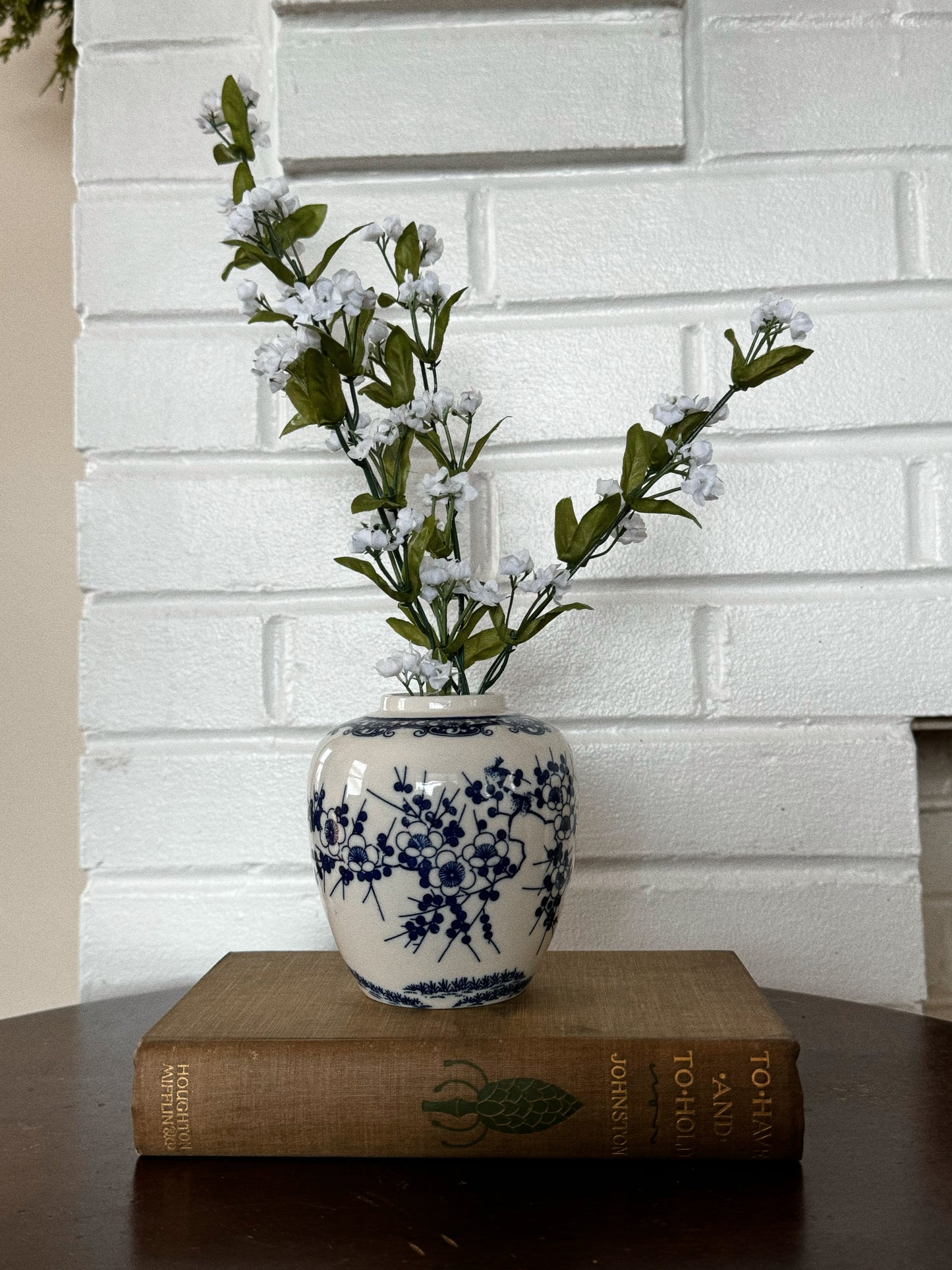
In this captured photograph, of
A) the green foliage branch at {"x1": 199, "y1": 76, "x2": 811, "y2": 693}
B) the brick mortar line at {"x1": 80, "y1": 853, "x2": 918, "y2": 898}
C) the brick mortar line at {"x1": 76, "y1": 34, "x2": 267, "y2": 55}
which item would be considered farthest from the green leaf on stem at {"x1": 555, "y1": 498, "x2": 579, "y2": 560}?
the brick mortar line at {"x1": 76, "y1": 34, "x2": 267, "y2": 55}

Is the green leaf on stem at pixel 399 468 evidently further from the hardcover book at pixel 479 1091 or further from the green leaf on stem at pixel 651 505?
the hardcover book at pixel 479 1091

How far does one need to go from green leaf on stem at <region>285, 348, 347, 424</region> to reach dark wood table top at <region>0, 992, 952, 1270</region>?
0.46 metres

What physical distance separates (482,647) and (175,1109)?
355mm

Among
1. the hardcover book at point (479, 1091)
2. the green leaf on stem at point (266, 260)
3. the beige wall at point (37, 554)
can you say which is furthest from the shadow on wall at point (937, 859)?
the beige wall at point (37, 554)

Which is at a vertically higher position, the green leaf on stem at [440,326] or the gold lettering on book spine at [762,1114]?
the green leaf on stem at [440,326]

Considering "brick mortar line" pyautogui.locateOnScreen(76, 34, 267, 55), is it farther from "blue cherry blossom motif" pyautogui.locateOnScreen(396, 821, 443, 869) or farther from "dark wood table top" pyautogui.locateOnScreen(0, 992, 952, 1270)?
"dark wood table top" pyautogui.locateOnScreen(0, 992, 952, 1270)

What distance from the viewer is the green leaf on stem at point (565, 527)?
78 centimetres

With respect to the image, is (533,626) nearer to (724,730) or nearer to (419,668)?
(419,668)

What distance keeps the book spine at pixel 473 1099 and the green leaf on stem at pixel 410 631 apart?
28 centimetres

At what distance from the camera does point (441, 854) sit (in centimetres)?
65

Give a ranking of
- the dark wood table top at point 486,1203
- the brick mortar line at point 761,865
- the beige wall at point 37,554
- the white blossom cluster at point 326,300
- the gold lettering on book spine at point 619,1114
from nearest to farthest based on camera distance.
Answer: the dark wood table top at point 486,1203
the gold lettering on book spine at point 619,1114
the white blossom cluster at point 326,300
the brick mortar line at point 761,865
the beige wall at point 37,554

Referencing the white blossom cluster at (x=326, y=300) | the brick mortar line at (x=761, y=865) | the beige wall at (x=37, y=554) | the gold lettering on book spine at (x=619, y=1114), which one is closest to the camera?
the gold lettering on book spine at (x=619, y=1114)

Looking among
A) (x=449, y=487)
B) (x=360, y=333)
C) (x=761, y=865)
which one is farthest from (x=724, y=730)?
(x=360, y=333)

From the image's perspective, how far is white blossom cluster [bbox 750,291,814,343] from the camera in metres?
0.71
